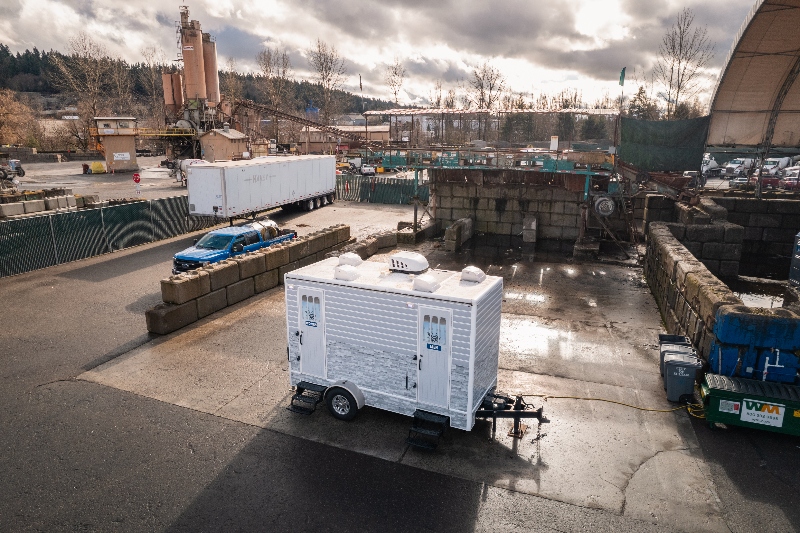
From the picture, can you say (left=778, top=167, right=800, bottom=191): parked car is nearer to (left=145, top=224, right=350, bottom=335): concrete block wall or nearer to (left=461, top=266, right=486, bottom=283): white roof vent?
(left=145, top=224, right=350, bottom=335): concrete block wall

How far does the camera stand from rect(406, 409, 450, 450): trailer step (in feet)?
28.0

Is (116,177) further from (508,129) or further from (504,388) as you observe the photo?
(504,388)

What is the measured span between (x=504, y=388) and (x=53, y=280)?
1692 cm

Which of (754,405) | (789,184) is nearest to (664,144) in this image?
(789,184)

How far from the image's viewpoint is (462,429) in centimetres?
878

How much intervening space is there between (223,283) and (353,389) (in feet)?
26.6

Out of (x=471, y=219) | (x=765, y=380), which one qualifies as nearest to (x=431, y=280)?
(x=765, y=380)

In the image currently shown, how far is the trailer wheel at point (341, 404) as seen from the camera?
9.33 metres

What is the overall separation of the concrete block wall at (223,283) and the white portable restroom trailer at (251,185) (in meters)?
7.48

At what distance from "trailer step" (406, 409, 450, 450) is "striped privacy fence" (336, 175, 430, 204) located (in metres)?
30.0

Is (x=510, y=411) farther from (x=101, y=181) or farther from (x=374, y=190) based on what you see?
(x=101, y=181)

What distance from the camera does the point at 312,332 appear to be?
9.65 metres

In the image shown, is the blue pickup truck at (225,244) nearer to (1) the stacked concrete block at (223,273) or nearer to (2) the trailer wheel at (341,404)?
(1) the stacked concrete block at (223,273)

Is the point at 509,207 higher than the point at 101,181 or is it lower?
lower
